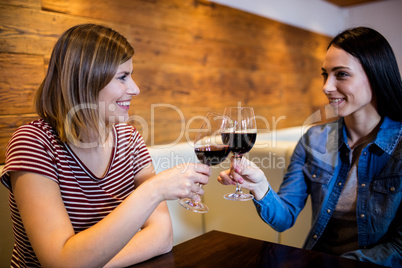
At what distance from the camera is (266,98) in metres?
3.89

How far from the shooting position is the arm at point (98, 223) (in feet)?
2.81

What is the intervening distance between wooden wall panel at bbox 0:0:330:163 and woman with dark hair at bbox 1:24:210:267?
34.0 inches

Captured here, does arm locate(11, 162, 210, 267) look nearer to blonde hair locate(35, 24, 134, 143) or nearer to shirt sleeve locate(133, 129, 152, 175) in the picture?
blonde hair locate(35, 24, 134, 143)

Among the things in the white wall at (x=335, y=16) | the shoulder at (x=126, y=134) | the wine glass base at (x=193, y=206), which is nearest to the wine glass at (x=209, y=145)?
the wine glass base at (x=193, y=206)

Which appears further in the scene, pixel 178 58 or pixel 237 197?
pixel 178 58

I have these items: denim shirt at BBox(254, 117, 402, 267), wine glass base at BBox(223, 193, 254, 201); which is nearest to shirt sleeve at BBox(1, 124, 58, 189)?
wine glass base at BBox(223, 193, 254, 201)

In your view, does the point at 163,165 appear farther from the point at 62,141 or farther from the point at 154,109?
the point at 154,109

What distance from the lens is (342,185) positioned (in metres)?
1.35

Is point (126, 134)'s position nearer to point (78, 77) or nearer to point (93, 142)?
point (93, 142)

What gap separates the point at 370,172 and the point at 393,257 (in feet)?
1.00

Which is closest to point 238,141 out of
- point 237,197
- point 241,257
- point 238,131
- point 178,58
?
point 238,131

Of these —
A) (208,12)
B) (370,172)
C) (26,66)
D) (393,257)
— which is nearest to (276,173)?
(370,172)

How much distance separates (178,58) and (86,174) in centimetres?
187

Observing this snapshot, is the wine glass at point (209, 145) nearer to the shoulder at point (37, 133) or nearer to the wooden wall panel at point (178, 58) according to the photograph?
the shoulder at point (37, 133)
